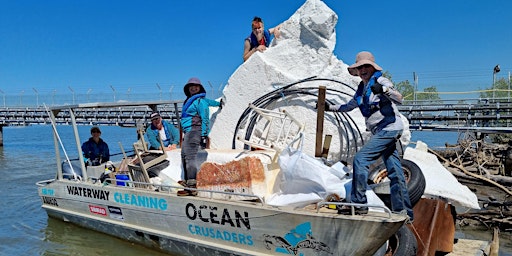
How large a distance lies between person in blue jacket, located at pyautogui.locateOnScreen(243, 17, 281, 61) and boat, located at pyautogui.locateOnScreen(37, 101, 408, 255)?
2240 mm

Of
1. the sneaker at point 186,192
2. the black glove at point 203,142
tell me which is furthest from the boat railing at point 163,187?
the black glove at point 203,142

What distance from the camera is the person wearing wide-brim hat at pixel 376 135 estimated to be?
17.3ft

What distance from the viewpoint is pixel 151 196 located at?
22.8 feet

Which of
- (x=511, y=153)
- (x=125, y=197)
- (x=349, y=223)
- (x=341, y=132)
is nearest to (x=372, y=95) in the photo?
(x=349, y=223)

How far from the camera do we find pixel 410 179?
245 inches

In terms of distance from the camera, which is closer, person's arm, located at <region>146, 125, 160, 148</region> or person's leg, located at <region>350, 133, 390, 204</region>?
person's leg, located at <region>350, 133, 390, 204</region>

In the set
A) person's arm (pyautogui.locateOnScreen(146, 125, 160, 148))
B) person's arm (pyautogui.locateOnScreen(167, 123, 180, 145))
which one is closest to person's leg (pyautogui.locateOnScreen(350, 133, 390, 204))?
person's arm (pyautogui.locateOnScreen(146, 125, 160, 148))

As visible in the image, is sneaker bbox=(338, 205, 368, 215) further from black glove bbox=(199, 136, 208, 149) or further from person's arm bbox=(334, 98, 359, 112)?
black glove bbox=(199, 136, 208, 149)

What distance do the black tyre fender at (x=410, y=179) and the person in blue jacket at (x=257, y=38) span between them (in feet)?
12.6

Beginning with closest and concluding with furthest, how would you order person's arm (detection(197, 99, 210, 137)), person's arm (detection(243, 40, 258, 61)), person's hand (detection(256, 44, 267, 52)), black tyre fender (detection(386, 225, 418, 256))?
black tyre fender (detection(386, 225, 418, 256)) < person's arm (detection(197, 99, 210, 137)) < person's hand (detection(256, 44, 267, 52)) < person's arm (detection(243, 40, 258, 61))

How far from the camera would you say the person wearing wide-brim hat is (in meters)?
5.27

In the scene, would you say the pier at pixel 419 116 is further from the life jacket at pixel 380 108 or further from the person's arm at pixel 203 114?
the life jacket at pixel 380 108

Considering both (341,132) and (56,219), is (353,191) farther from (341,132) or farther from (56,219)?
(56,219)

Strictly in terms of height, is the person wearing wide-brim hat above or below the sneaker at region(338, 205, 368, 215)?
above
